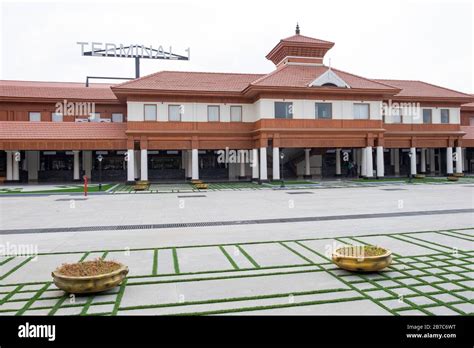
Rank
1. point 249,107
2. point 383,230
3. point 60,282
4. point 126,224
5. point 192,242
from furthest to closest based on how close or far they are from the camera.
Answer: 1. point 249,107
2. point 126,224
3. point 383,230
4. point 192,242
5. point 60,282

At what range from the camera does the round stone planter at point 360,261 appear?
6.98 meters

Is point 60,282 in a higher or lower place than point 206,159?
lower

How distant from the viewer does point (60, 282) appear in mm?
6027

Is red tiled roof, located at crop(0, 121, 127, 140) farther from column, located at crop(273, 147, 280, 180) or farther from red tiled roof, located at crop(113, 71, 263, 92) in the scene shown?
column, located at crop(273, 147, 280, 180)

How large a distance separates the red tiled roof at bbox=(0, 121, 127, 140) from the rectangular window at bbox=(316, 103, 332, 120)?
53.8ft

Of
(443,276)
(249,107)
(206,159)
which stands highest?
(249,107)

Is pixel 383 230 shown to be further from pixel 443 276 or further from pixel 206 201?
pixel 206 201

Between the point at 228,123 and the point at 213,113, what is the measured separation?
1555mm

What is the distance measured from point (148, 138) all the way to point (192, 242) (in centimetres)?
2327

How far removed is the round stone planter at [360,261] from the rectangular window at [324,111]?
26.7 metres

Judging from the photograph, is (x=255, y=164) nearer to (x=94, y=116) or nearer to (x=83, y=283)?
(x=94, y=116)

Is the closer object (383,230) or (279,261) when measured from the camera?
(279,261)
